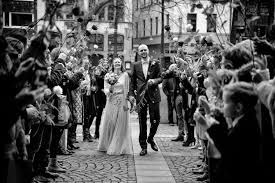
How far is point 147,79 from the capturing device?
32.8 ft

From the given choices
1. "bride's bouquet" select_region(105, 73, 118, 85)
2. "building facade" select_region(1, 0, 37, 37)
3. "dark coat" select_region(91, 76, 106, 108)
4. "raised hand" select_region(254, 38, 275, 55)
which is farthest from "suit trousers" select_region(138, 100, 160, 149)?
"building facade" select_region(1, 0, 37, 37)

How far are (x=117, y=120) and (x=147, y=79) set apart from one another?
3.59ft

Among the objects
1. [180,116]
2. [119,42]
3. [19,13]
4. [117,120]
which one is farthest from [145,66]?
[119,42]

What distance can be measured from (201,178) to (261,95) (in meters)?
3.72

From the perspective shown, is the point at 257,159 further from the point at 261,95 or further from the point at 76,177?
the point at 76,177

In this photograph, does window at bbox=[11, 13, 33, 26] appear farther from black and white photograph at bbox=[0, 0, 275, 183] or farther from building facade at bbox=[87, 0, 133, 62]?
building facade at bbox=[87, 0, 133, 62]

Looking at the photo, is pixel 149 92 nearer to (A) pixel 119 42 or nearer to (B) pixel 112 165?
(B) pixel 112 165

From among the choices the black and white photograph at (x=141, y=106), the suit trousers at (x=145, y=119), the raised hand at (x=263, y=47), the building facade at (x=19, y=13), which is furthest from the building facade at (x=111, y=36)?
the raised hand at (x=263, y=47)

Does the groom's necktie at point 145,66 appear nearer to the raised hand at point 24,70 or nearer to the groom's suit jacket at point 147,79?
the groom's suit jacket at point 147,79

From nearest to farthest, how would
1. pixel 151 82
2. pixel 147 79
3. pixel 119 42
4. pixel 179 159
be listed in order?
1. pixel 179 159
2. pixel 151 82
3. pixel 147 79
4. pixel 119 42

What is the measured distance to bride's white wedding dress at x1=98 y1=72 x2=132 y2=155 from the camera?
9.79 m

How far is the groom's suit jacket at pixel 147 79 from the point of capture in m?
9.89

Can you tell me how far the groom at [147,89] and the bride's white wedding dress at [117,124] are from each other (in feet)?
1.01

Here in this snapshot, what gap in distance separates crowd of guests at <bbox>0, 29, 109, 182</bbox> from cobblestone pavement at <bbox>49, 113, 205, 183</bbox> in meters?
0.29
